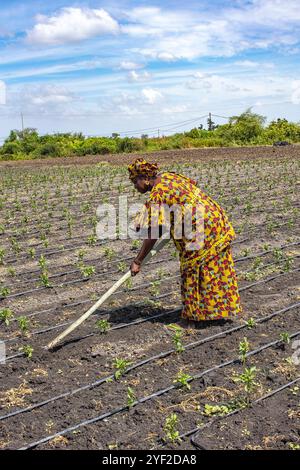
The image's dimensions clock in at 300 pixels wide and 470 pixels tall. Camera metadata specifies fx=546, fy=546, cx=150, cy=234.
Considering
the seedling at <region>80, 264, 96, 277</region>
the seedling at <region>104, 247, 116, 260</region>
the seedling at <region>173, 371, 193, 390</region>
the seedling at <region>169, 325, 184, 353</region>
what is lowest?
the seedling at <region>173, 371, 193, 390</region>

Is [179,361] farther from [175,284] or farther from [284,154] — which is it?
[284,154]

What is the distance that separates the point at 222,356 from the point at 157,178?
136 centimetres

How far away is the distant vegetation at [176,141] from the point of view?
2803 centimetres

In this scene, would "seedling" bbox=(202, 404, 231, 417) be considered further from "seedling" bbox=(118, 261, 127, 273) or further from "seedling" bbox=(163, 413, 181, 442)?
"seedling" bbox=(118, 261, 127, 273)

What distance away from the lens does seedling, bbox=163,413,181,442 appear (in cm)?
294

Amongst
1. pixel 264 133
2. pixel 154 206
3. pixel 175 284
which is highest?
pixel 264 133

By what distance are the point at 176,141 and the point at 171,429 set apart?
87.8 ft

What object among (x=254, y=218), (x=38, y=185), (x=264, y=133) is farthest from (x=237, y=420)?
(x=264, y=133)

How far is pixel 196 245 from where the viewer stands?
13.3ft

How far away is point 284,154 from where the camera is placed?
19.3m

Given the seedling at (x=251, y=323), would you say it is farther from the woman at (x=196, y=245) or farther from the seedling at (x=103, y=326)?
the seedling at (x=103, y=326)

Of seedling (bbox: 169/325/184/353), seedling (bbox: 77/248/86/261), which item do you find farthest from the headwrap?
seedling (bbox: 77/248/86/261)

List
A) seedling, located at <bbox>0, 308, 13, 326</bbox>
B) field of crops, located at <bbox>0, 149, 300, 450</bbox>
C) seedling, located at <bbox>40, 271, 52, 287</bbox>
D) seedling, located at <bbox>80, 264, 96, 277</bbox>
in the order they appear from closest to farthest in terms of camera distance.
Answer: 1. field of crops, located at <bbox>0, 149, 300, 450</bbox>
2. seedling, located at <bbox>0, 308, 13, 326</bbox>
3. seedling, located at <bbox>40, 271, 52, 287</bbox>
4. seedling, located at <bbox>80, 264, 96, 277</bbox>

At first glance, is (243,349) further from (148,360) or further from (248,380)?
(148,360)
